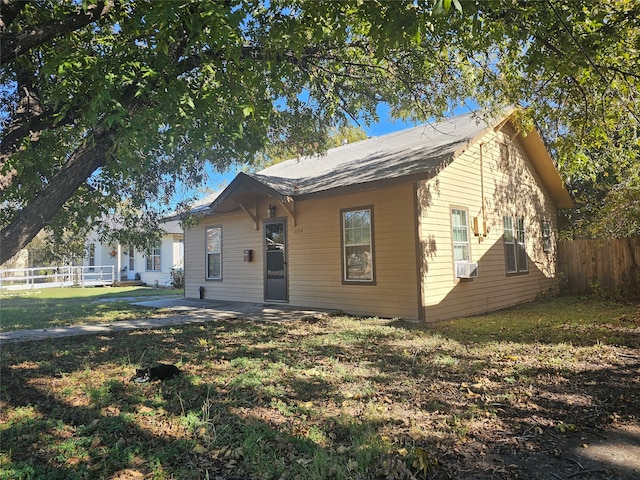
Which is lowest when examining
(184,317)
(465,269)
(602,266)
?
(184,317)

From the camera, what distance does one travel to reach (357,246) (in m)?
9.38

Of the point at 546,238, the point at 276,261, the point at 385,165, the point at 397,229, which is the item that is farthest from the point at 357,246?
the point at 546,238

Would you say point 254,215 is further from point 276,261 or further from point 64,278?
point 64,278

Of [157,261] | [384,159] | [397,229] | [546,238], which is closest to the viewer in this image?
[397,229]

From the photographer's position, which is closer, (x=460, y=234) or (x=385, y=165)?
(x=385, y=165)

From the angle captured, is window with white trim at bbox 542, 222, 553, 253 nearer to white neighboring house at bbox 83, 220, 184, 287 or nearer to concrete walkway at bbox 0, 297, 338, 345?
concrete walkway at bbox 0, 297, 338, 345

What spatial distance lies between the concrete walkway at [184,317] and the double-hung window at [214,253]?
1.46 meters

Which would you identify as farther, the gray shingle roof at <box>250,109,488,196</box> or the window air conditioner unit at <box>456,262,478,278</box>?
the window air conditioner unit at <box>456,262,478,278</box>

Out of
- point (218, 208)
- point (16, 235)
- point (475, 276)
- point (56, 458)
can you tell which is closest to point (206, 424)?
point (56, 458)

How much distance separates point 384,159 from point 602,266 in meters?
7.70

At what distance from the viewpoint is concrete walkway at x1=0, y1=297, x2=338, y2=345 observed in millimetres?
7148

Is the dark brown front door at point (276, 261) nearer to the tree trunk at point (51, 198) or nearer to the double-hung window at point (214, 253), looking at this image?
the double-hung window at point (214, 253)

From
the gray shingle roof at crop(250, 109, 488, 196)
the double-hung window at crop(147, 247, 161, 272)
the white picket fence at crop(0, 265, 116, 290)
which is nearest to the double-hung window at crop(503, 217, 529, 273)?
the gray shingle roof at crop(250, 109, 488, 196)

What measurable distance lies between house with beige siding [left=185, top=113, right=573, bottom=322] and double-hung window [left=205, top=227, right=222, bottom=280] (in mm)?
33
